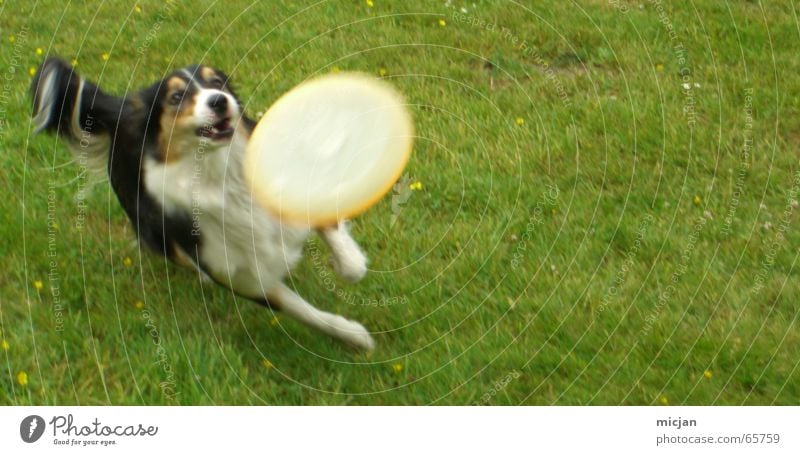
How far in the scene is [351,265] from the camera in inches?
188

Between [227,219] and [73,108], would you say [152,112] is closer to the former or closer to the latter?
[73,108]

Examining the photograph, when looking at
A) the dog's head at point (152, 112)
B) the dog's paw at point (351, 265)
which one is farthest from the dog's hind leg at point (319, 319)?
the dog's head at point (152, 112)

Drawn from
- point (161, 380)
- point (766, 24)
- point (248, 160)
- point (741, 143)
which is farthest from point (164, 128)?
point (766, 24)

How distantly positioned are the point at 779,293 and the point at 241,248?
3023 millimetres

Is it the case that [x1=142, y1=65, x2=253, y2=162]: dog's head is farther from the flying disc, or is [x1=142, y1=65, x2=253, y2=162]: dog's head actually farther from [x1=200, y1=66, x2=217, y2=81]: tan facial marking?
the flying disc

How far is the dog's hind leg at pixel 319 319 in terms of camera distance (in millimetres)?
4535

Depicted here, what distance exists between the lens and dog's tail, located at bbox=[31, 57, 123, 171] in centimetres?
430

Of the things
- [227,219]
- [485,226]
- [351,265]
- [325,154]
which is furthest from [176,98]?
[485,226]

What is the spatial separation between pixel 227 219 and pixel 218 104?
598 mm

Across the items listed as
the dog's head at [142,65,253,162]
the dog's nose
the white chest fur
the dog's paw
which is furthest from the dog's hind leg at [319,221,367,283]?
the dog's nose

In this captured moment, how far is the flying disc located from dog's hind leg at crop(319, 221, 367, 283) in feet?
0.23

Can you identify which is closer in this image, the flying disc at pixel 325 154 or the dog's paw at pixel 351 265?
the flying disc at pixel 325 154

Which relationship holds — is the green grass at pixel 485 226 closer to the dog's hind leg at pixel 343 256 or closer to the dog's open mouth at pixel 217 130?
the dog's hind leg at pixel 343 256

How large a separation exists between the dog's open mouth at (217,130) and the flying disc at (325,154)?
0.67ft
